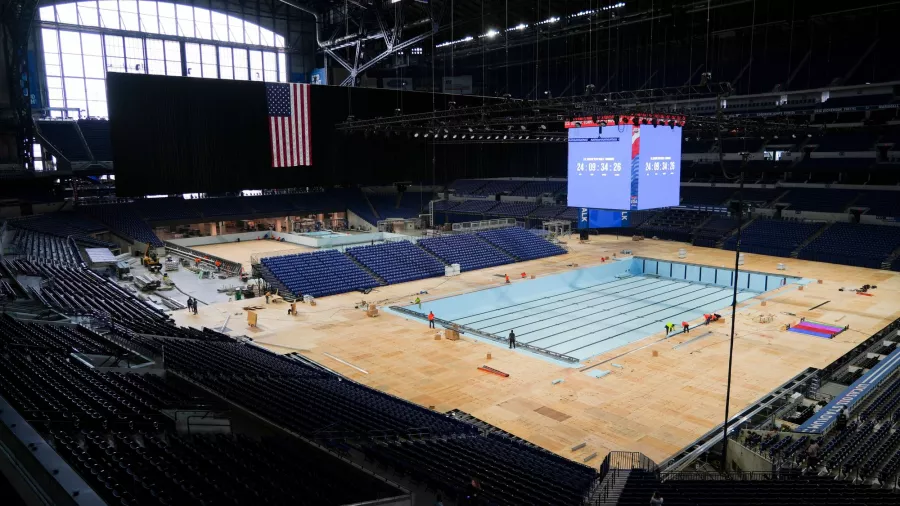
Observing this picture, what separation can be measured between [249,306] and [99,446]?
1750 centimetres

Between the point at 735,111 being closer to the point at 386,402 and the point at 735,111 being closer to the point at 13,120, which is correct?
the point at 386,402

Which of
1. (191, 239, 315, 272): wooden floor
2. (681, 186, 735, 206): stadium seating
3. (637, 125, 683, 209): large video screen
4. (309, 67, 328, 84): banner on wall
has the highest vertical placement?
(309, 67, 328, 84): banner on wall

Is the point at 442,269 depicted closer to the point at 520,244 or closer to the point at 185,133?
the point at 520,244

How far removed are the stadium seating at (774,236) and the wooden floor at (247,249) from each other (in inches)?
1084

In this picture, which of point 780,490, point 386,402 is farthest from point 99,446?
point 780,490

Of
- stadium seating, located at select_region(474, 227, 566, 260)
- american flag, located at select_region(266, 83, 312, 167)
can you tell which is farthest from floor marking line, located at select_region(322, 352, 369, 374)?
stadium seating, located at select_region(474, 227, 566, 260)

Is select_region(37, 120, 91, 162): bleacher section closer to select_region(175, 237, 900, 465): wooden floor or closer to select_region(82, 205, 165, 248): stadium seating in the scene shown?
select_region(82, 205, 165, 248): stadium seating

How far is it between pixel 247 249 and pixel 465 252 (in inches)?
589

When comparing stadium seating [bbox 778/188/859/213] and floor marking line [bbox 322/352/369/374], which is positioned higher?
stadium seating [bbox 778/188/859/213]

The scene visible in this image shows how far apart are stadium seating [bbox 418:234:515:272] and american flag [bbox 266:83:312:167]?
28.1 ft

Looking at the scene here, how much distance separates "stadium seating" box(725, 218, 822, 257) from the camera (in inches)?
1412

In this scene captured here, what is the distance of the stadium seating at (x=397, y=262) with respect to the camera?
3053cm

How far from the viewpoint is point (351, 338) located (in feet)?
67.3

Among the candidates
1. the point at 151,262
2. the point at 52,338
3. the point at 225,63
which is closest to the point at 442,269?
the point at 151,262
